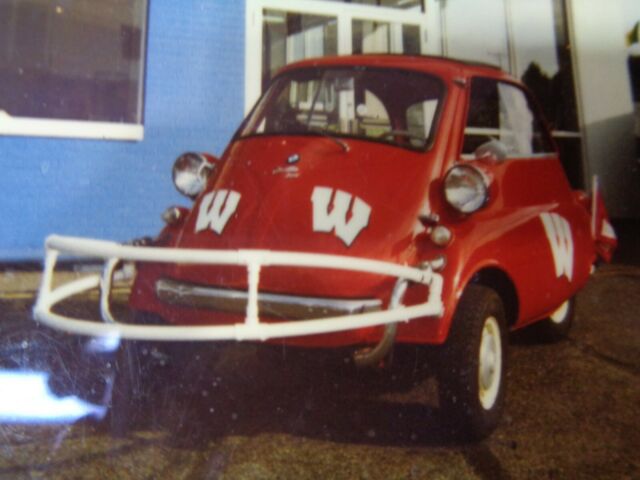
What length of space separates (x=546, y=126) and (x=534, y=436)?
4.26 ft

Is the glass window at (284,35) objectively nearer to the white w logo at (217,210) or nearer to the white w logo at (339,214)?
the white w logo at (217,210)

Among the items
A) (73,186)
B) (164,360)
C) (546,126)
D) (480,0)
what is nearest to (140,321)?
(164,360)

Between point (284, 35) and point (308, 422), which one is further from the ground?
point (284, 35)

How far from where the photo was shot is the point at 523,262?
1946 millimetres

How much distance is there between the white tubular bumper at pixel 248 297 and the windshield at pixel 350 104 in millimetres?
586

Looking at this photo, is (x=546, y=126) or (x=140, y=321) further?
(x=546, y=126)

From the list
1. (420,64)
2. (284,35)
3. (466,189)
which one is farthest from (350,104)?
(284,35)

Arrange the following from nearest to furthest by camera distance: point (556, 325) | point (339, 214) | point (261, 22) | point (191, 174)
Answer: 1. point (339, 214)
2. point (191, 174)
3. point (556, 325)
4. point (261, 22)

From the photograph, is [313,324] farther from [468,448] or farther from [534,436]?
[534,436]

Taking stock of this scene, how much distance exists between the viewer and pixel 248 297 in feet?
4.75

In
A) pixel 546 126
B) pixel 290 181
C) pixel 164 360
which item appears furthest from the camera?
pixel 546 126

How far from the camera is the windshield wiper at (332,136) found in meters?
1.86

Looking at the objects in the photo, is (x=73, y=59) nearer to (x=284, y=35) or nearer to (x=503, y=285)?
(x=284, y=35)

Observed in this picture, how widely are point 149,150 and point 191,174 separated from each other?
7.87ft
